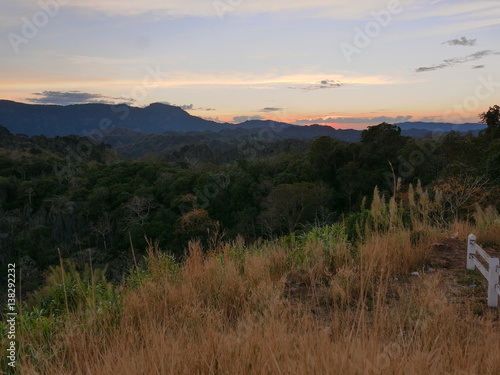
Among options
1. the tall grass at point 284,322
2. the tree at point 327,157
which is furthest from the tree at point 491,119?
the tall grass at point 284,322

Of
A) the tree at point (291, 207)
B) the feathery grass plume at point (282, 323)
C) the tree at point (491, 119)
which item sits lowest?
the tree at point (291, 207)

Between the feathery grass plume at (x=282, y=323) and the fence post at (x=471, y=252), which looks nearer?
the feathery grass plume at (x=282, y=323)

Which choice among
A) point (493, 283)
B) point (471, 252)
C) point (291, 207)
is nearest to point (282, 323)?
point (493, 283)

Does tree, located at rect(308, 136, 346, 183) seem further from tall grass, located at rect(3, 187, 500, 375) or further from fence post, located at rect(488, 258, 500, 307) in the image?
fence post, located at rect(488, 258, 500, 307)

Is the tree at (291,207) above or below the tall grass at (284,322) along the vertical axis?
below

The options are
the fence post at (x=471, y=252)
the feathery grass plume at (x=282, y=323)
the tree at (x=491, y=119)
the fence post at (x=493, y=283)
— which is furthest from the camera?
the tree at (x=491, y=119)

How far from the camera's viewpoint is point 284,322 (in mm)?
2523

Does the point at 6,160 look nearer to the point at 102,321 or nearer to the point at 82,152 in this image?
the point at 82,152

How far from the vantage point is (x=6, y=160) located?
2234 inches

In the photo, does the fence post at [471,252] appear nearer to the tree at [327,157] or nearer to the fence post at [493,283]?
the fence post at [493,283]

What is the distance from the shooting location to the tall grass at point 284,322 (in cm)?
178

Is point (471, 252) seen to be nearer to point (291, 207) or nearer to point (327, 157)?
point (291, 207)

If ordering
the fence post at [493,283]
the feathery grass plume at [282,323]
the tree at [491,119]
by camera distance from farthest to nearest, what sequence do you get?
the tree at [491,119] < the fence post at [493,283] < the feathery grass plume at [282,323]

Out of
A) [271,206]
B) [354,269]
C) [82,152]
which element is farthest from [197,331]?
[82,152]
